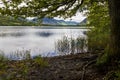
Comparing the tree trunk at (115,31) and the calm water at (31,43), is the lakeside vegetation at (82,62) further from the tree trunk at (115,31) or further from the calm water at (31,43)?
the calm water at (31,43)

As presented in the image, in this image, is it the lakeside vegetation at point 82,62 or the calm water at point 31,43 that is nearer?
the lakeside vegetation at point 82,62

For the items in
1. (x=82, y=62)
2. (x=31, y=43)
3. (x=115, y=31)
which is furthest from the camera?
(x=31, y=43)

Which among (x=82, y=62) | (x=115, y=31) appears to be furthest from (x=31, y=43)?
(x=115, y=31)

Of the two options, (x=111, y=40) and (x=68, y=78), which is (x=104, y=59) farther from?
(x=68, y=78)

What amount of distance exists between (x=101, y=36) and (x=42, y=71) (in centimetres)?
1193

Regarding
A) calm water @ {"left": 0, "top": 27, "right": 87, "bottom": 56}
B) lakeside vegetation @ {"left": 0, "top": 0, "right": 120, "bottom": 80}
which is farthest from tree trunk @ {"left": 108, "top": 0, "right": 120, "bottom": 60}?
calm water @ {"left": 0, "top": 27, "right": 87, "bottom": 56}

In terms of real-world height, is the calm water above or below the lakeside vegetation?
below

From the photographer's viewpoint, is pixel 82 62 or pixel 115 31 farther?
pixel 82 62

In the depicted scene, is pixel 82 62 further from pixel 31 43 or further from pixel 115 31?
pixel 31 43

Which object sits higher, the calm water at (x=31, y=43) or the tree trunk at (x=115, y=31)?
the tree trunk at (x=115, y=31)

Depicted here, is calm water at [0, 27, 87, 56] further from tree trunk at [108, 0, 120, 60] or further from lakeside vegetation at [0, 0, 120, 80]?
tree trunk at [108, 0, 120, 60]

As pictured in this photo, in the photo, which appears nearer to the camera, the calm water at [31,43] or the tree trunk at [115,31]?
the tree trunk at [115,31]

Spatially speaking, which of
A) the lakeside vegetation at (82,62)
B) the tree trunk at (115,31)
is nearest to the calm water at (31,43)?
the lakeside vegetation at (82,62)

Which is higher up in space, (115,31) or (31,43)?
(115,31)
